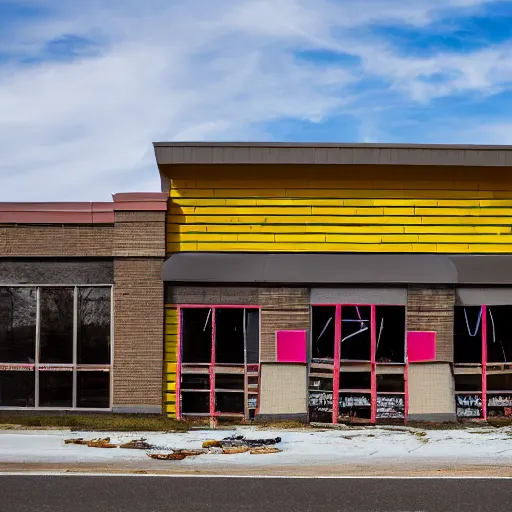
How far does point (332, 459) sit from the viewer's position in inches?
459

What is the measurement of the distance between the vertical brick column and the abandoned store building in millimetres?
29

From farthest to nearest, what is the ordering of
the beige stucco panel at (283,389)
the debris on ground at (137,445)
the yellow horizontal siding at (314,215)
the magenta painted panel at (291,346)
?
1. the yellow horizontal siding at (314,215)
2. the magenta painted panel at (291,346)
3. the beige stucco panel at (283,389)
4. the debris on ground at (137,445)

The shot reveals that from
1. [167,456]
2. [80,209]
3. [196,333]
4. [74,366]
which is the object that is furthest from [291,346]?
[80,209]

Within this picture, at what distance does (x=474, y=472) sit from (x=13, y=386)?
961 cm

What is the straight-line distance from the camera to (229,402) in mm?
15641

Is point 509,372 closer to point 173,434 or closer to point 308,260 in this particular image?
point 308,260

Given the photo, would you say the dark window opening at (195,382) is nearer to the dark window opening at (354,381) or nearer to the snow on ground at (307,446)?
the snow on ground at (307,446)

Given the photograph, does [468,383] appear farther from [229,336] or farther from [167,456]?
[167,456]

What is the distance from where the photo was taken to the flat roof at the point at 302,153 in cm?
1547

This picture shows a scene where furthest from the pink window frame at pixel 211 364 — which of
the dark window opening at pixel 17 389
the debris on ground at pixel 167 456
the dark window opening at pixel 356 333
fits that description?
the debris on ground at pixel 167 456

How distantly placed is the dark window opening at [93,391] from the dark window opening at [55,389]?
188 mm

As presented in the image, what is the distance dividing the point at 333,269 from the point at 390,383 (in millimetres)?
2594

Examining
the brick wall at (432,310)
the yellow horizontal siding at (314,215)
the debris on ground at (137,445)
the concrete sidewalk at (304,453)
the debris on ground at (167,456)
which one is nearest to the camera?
the concrete sidewalk at (304,453)

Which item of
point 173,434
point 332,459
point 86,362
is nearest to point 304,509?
point 332,459
